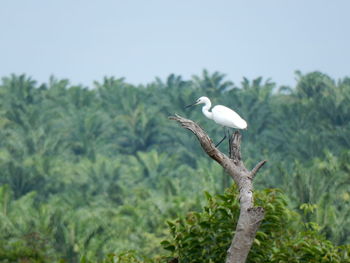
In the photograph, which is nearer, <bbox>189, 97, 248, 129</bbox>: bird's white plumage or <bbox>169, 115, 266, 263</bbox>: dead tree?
<bbox>169, 115, 266, 263</bbox>: dead tree

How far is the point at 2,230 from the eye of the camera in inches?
937

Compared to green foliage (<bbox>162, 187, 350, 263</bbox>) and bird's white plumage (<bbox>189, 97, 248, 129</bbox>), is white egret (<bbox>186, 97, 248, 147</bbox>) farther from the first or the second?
green foliage (<bbox>162, 187, 350, 263</bbox>)

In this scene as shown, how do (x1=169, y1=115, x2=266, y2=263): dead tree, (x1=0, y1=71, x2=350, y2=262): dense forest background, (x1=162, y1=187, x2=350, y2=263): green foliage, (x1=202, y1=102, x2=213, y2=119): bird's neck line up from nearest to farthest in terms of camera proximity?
(x1=169, y1=115, x2=266, y2=263): dead tree
(x1=162, y1=187, x2=350, y2=263): green foliage
(x1=202, y1=102, x2=213, y2=119): bird's neck
(x1=0, y1=71, x2=350, y2=262): dense forest background

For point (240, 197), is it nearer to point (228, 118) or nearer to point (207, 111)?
point (228, 118)

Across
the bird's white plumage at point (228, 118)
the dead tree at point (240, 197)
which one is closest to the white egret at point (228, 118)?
the bird's white plumage at point (228, 118)

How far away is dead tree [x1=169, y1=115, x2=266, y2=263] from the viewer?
6.64 metres

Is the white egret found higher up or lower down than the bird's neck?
lower down

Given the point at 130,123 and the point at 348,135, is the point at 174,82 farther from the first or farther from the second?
the point at 348,135

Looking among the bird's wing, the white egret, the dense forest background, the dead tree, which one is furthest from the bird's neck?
the dense forest background

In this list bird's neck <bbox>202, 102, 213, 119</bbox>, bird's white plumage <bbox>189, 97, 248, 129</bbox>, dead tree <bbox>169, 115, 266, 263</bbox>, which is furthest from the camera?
bird's neck <bbox>202, 102, 213, 119</bbox>

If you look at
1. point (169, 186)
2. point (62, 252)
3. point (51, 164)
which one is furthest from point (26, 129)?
point (62, 252)

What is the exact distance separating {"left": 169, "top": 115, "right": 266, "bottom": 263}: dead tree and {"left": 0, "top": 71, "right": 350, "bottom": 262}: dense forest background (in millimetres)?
10449

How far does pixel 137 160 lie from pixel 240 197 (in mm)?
35616

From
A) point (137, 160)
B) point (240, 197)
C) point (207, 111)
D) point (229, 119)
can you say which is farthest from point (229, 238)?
point (137, 160)
